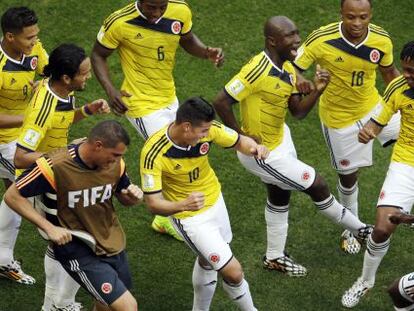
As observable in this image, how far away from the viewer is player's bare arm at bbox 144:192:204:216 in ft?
25.6

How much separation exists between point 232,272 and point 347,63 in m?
2.54

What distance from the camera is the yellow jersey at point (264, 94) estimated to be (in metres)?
9.09

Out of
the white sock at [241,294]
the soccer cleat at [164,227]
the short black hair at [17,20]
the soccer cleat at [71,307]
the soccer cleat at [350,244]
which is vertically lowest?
the soccer cleat at [164,227]

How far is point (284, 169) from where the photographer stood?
932 cm

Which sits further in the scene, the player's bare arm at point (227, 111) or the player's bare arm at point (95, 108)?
the player's bare arm at point (227, 111)

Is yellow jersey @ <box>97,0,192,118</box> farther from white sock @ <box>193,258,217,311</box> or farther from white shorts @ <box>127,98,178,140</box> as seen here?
white sock @ <box>193,258,217,311</box>

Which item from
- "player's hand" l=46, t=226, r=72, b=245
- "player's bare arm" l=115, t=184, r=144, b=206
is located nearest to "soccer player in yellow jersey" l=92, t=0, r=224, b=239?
"player's bare arm" l=115, t=184, r=144, b=206

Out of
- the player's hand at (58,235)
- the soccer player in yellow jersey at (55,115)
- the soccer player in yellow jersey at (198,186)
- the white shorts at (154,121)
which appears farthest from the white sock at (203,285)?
the white shorts at (154,121)

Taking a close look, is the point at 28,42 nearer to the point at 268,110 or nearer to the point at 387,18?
the point at 268,110

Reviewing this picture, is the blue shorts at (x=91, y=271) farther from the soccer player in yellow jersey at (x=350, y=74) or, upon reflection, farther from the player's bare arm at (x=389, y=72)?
the player's bare arm at (x=389, y=72)

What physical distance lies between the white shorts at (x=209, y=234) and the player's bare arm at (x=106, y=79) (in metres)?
1.62

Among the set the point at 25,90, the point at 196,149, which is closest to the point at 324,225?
the point at 196,149

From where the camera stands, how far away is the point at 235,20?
1373 centimetres

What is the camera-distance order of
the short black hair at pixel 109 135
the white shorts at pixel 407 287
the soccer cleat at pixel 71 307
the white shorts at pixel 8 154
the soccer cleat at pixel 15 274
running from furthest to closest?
the soccer cleat at pixel 15 274 < the white shorts at pixel 8 154 < the soccer cleat at pixel 71 307 < the white shorts at pixel 407 287 < the short black hair at pixel 109 135
